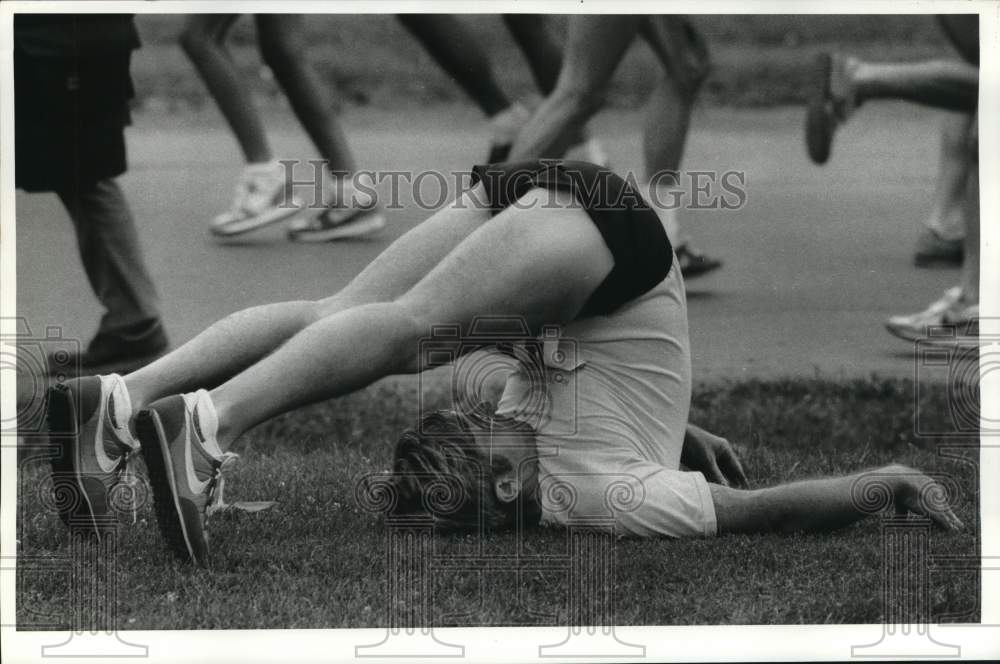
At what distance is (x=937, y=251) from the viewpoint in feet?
17.6

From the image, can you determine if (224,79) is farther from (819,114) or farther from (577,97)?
(819,114)

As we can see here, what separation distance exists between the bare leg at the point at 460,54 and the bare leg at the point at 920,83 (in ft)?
4.09

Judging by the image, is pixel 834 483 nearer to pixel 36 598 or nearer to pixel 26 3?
pixel 36 598

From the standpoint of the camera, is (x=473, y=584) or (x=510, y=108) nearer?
(x=473, y=584)

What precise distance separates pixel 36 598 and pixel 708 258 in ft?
9.55

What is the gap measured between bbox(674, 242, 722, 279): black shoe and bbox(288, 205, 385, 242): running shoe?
1051 millimetres

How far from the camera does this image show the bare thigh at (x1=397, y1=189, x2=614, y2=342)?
2957mm

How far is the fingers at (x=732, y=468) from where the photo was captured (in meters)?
3.46

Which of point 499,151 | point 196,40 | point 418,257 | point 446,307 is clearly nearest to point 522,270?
point 446,307

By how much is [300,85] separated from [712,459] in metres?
2.58

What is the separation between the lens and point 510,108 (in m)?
5.18

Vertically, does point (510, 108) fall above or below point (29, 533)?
above

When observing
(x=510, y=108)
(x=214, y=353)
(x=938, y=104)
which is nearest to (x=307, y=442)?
(x=214, y=353)
